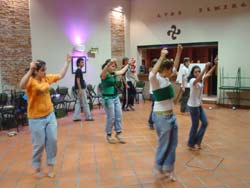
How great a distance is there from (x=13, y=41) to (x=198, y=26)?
6038 millimetres

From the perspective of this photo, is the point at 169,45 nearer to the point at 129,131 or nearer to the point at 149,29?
the point at 149,29

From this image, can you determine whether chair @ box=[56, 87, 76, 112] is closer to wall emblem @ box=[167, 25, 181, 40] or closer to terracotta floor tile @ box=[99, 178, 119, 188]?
wall emblem @ box=[167, 25, 181, 40]

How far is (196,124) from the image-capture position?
15.1ft

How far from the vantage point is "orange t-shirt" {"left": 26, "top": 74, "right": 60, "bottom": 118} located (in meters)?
3.41

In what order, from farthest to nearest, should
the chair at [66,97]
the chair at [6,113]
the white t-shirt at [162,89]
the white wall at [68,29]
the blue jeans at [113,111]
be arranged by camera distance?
1. the chair at [66,97]
2. the white wall at [68,29]
3. the chair at [6,113]
4. the blue jeans at [113,111]
5. the white t-shirt at [162,89]

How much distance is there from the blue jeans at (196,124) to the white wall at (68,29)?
5.20 metres

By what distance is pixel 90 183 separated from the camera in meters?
3.55

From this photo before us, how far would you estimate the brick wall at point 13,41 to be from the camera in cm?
729

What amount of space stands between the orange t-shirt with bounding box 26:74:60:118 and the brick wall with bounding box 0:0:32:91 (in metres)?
4.31

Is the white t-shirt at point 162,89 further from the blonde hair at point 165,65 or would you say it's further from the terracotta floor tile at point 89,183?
the terracotta floor tile at point 89,183

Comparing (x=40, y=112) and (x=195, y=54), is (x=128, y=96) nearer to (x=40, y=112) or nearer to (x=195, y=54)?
(x=195, y=54)

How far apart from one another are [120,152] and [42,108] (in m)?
1.77

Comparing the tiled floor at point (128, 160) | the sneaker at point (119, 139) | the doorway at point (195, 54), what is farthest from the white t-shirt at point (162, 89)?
the doorway at point (195, 54)

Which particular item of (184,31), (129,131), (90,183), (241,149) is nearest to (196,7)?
(184,31)
